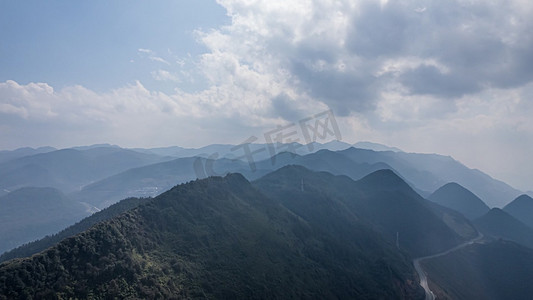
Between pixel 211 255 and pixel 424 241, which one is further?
pixel 424 241

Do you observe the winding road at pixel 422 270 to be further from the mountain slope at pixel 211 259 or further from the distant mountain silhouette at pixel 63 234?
the distant mountain silhouette at pixel 63 234

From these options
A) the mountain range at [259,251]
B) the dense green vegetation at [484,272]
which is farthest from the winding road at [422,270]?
the mountain range at [259,251]

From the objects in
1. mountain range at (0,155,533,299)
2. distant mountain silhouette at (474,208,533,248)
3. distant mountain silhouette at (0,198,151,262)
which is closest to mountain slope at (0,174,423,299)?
mountain range at (0,155,533,299)

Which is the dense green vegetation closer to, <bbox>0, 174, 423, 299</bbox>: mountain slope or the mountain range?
the mountain range

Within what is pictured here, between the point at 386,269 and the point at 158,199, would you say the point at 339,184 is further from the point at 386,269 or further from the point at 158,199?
the point at 158,199

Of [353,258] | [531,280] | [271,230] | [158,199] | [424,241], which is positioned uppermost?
[158,199]

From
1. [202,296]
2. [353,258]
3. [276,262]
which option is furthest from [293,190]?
[202,296]
